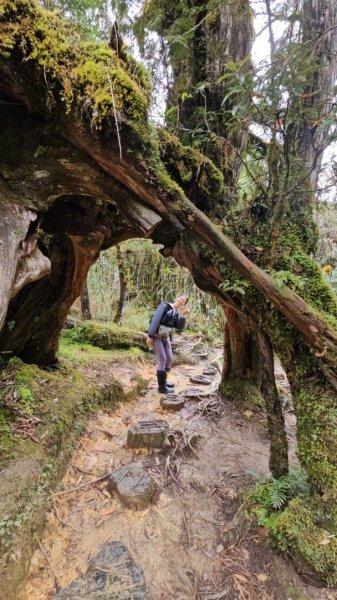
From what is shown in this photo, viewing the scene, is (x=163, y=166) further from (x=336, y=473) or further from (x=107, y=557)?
(x=107, y=557)

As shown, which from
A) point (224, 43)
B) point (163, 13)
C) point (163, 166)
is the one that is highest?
point (163, 13)

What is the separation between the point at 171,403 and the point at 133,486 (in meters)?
2.19

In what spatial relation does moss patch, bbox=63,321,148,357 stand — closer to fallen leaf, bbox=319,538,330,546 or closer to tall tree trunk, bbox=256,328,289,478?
tall tree trunk, bbox=256,328,289,478

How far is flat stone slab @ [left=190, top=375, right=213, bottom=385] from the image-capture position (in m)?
6.85

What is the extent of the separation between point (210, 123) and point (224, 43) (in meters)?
0.92

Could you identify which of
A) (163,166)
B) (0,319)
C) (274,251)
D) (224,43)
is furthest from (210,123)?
(0,319)

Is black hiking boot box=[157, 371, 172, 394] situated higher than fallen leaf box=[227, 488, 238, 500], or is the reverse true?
black hiking boot box=[157, 371, 172, 394]

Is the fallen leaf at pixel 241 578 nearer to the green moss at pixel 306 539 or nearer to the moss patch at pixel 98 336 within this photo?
the green moss at pixel 306 539

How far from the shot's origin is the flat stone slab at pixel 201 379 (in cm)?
685

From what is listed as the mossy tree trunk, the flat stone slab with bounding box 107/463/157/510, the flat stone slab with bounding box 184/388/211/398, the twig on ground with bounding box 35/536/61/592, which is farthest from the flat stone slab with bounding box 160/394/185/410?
the twig on ground with bounding box 35/536/61/592

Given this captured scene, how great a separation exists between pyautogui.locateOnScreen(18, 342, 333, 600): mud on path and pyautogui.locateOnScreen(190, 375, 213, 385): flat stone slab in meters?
2.41

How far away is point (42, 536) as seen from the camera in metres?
2.45

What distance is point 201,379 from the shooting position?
6.95 meters

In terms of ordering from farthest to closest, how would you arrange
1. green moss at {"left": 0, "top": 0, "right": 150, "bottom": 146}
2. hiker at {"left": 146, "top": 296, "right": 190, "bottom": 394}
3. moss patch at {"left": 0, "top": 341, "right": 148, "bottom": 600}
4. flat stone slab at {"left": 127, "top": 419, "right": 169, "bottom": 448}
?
1. hiker at {"left": 146, "top": 296, "right": 190, "bottom": 394}
2. flat stone slab at {"left": 127, "top": 419, "right": 169, "bottom": 448}
3. moss patch at {"left": 0, "top": 341, "right": 148, "bottom": 600}
4. green moss at {"left": 0, "top": 0, "right": 150, "bottom": 146}
